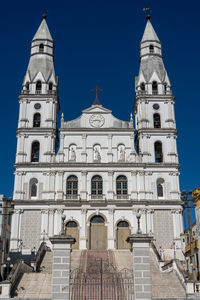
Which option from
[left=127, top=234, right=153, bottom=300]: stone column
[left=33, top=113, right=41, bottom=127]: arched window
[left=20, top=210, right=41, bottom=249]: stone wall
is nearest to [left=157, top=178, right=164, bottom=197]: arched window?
[left=20, top=210, right=41, bottom=249]: stone wall

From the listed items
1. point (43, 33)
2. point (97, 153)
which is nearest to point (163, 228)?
point (97, 153)

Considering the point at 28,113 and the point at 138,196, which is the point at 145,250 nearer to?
the point at 138,196

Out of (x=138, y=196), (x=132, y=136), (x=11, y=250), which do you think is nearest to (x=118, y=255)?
(x=138, y=196)

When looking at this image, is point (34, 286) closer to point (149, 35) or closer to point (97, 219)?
point (97, 219)

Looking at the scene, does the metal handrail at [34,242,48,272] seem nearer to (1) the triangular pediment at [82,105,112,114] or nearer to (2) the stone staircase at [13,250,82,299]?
(2) the stone staircase at [13,250,82,299]

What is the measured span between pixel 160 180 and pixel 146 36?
18.4m

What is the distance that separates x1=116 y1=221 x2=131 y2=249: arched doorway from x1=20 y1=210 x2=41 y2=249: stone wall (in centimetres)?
765

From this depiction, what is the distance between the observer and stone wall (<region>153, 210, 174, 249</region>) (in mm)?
37875

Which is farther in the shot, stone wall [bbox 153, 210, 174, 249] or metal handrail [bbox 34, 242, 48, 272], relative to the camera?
stone wall [bbox 153, 210, 174, 249]

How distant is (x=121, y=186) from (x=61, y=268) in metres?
23.5

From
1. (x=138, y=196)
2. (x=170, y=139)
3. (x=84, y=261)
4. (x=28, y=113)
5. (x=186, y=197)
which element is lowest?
(x=84, y=261)

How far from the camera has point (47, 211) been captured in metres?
38.8

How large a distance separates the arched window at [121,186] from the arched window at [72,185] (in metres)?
4.20

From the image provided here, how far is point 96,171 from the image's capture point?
4038 centimetres
